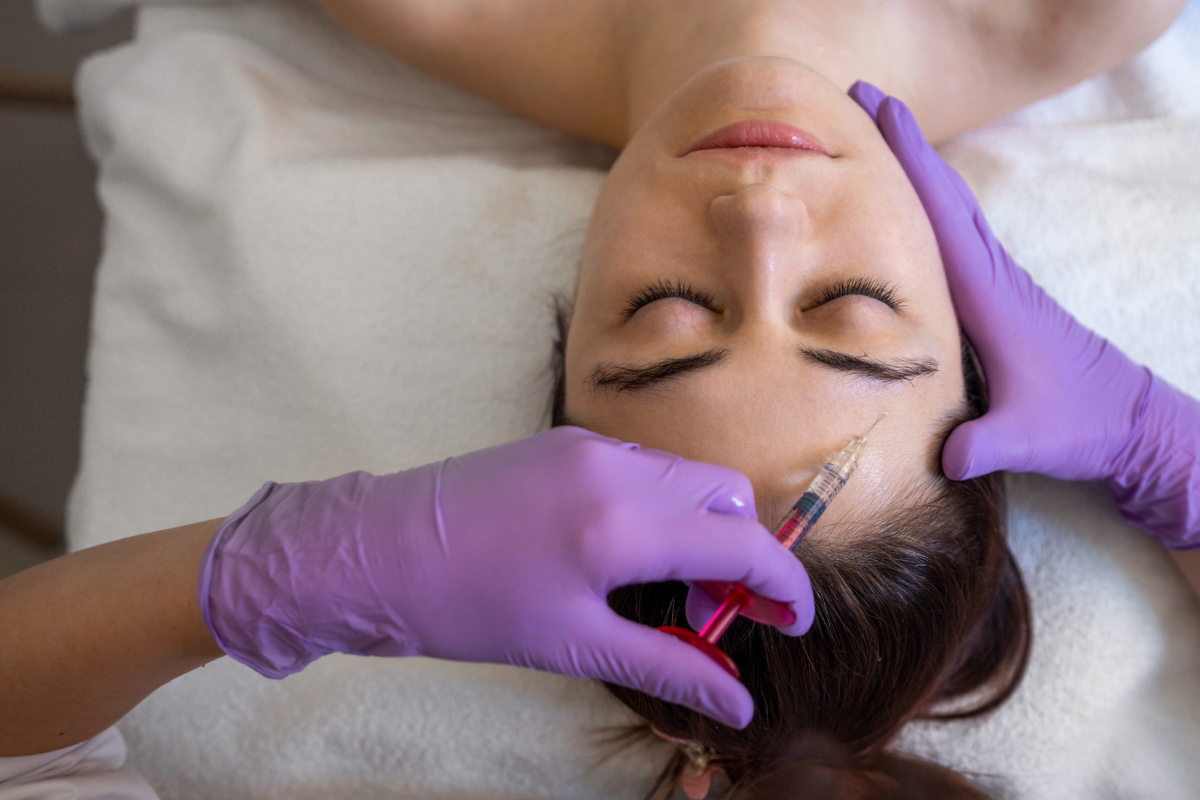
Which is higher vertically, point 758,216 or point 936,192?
point 936,192

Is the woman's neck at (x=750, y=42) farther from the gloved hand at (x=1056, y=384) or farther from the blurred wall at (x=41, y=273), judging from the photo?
the blurred wall at (x=41, y=273)

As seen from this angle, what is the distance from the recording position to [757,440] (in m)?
0.84

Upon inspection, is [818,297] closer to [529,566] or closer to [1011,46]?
[529,566]

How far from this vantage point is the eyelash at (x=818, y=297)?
911 millimetres

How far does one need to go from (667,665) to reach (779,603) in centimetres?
14

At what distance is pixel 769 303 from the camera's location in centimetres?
87

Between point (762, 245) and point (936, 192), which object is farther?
point (936, 192)

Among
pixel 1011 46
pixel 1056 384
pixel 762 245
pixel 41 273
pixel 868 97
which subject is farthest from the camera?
pixel 41 273

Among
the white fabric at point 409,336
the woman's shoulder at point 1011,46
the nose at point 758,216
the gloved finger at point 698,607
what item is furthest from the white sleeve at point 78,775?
the woman's shoulder at point 1011,46

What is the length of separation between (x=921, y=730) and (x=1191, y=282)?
0.82 meters

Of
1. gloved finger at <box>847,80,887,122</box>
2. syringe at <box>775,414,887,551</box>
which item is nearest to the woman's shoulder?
gloved finger at <box>847,80,887,122</box>

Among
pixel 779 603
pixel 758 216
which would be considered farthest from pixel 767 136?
pixel 779 603

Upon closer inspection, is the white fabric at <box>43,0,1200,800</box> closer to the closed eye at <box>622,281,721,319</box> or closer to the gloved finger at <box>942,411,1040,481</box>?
the gloved finger at <box>942,411,1040,481</box>

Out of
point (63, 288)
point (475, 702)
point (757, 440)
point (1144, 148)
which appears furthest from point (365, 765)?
point (1144, 148)
